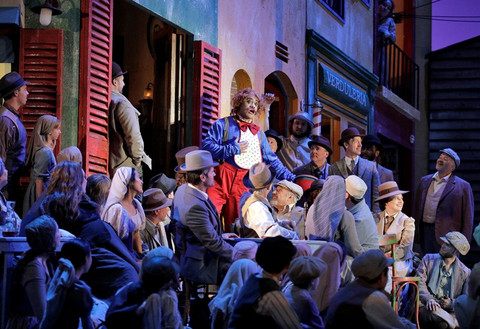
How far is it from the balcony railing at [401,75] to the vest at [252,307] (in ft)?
49.2

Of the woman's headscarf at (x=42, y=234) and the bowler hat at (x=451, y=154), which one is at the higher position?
the bowler hat at (x=451, y=154)

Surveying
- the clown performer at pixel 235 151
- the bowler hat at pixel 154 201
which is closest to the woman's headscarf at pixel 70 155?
the bowler hat at pixel 154 201

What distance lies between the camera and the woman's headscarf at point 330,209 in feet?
25.0

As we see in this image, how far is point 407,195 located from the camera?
68.9 feet

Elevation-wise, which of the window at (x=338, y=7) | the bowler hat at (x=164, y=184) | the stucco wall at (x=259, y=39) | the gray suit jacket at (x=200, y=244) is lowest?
the gray suit jacket at (x=200, y=244)

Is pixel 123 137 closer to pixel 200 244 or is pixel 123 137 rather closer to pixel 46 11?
pixel 46 11

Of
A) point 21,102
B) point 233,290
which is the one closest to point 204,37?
point 21,102

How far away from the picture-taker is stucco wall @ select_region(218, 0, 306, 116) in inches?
480

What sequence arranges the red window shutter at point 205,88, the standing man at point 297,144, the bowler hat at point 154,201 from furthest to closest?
the standing man at point 297,144
the red window shutter at point 205,88
the bowler hat at point 154,201

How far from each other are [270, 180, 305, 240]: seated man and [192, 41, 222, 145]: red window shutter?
2.60 metres

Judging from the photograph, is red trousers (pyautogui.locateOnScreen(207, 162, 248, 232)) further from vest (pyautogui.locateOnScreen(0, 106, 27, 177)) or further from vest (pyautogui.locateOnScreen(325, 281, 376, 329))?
vest (pyautogui.locateOnScreen(325, 281, 376, 329))

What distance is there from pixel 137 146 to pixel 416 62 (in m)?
13.9

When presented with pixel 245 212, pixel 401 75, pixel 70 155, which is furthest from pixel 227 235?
pixel 401 75

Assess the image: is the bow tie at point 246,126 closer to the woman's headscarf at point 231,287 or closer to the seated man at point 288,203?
the seated man at point 288,203
